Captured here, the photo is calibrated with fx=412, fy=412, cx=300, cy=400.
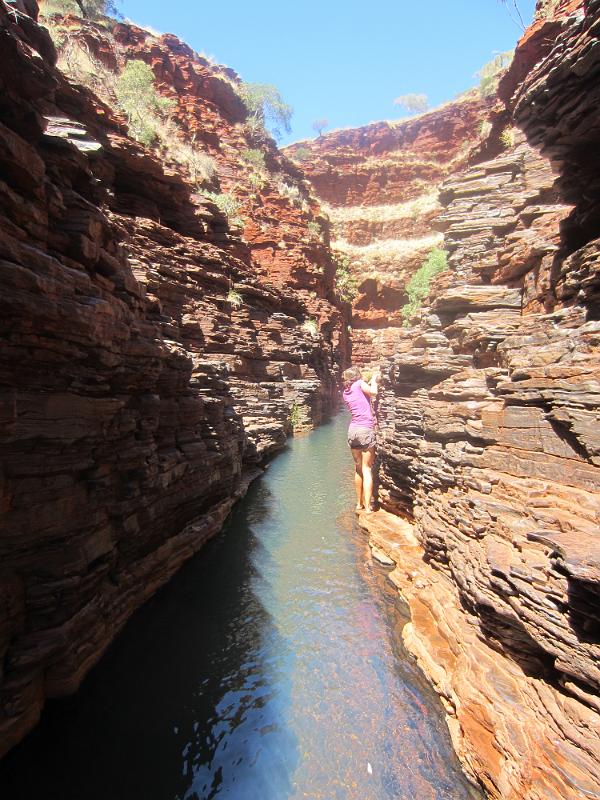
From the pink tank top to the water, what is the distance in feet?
10.4

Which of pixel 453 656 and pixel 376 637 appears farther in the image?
pixel 376 637

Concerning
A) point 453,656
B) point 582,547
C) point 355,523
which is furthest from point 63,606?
point 355,523

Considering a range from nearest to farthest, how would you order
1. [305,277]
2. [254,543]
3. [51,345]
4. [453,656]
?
[51,345] → [453,656] → [254,543] → [305,277]

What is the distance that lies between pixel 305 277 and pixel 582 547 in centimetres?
3034

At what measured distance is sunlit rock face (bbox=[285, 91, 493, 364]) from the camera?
153 ft

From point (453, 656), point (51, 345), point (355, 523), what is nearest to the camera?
point (51, 345)

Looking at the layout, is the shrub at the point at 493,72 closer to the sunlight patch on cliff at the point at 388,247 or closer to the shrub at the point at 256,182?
Answer: the sunlight patch on cliff at the point at 388,247

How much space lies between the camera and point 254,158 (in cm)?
3462

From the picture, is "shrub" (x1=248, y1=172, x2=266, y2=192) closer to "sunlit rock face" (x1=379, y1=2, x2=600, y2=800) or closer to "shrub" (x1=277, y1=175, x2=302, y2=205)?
"shrub" (x1=277, y1=175, x2=302, y2=205)

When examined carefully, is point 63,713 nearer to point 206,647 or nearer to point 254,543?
point 206,647

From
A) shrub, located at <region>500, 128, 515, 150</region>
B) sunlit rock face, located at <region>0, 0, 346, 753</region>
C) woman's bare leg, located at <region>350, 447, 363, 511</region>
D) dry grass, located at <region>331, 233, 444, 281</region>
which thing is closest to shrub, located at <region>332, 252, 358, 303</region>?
dry grass, located at <region>331, 233, 444, 281</region>

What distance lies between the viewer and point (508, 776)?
11.4 ft

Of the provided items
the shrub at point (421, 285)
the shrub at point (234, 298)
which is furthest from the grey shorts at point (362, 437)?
the shrub at point (421, 285)

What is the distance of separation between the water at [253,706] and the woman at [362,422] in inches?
97.1
